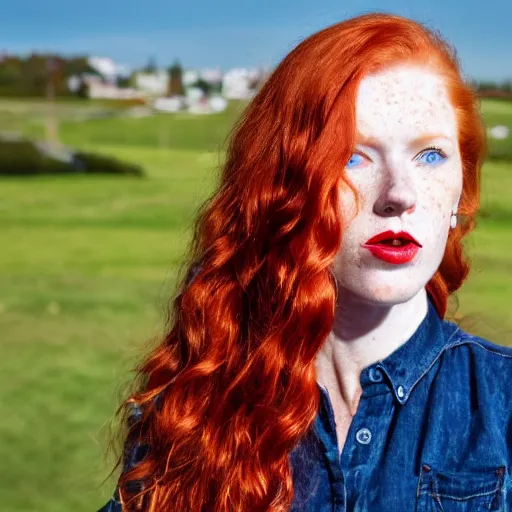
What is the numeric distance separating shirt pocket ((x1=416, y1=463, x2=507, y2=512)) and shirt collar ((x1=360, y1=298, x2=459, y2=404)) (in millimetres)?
108

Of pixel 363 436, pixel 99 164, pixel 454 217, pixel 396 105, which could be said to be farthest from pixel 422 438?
pixel 99 164

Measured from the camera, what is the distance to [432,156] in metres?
1.18

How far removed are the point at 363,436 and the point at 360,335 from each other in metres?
0.13

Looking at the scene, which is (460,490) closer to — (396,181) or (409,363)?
(409,363)

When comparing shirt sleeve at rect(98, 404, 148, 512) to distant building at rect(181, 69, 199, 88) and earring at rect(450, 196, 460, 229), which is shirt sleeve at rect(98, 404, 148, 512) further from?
distant building at rect(181, 69, 199, 88)

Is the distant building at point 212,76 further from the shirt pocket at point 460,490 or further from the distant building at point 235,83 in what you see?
the shirt pocket at point 460,490

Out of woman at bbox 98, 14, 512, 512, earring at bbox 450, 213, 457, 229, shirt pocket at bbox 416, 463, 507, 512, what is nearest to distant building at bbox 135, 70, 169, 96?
woman at bbox 98, 14, 512, 512

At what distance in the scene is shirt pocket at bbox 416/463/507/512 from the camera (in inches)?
44.9

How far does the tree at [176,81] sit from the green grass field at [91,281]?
0.19m

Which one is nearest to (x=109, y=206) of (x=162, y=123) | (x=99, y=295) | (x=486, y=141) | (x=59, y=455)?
(x=162, y=123)

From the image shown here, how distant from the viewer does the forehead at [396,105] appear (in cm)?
115

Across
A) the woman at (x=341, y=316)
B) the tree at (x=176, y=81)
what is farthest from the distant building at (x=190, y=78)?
the woman at (x=341, y=316)

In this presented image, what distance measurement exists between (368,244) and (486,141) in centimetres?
28

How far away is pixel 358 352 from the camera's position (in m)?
1.24
